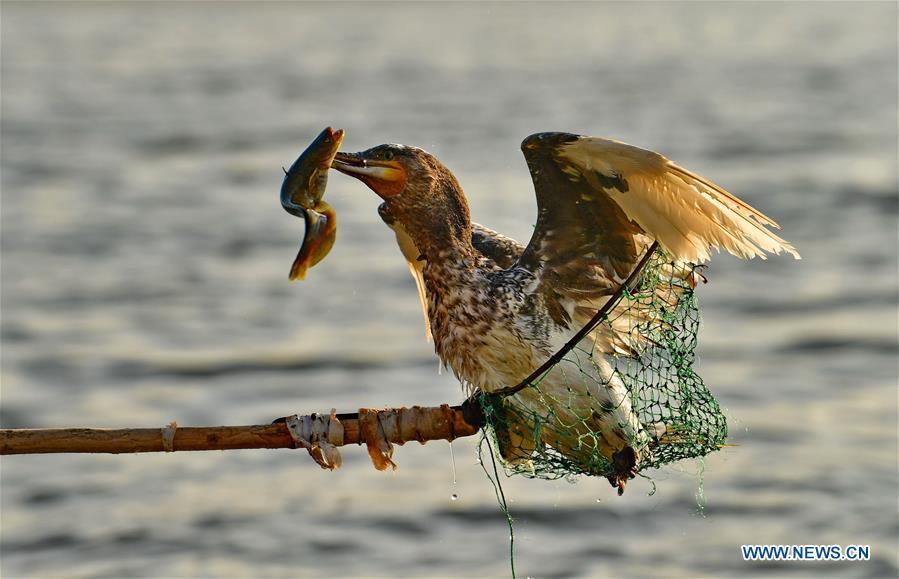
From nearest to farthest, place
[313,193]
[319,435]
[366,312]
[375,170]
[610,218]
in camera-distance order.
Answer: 1. [313,193]
2. [319,435]
3. [375,170]
4. [610,218]
5. [366,312]

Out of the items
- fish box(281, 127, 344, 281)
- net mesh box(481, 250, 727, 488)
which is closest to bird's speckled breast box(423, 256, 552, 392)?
net mesh box(481, 250, 727, 488)

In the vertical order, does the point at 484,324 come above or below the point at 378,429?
above

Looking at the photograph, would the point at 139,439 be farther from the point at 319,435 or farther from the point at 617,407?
the point at 617,407

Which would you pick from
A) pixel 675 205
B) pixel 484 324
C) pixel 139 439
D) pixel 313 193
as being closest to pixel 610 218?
pixel 675 205

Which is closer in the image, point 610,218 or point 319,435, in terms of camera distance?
point 319,435

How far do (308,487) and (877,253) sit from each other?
29.1 ft

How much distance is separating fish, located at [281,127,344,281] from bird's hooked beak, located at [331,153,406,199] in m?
0.26

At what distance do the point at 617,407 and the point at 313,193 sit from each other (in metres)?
1.53

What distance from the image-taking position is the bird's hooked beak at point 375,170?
18.1ft

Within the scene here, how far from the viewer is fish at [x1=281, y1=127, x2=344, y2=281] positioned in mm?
5184

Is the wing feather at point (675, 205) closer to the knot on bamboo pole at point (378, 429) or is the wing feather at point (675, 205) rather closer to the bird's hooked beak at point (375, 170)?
the bird's hooked beak at point (375, 170)

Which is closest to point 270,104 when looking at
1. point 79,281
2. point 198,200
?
point 198,200

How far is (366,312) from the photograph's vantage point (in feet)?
48.6

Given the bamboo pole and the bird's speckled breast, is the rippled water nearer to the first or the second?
the bird's speckled breast
